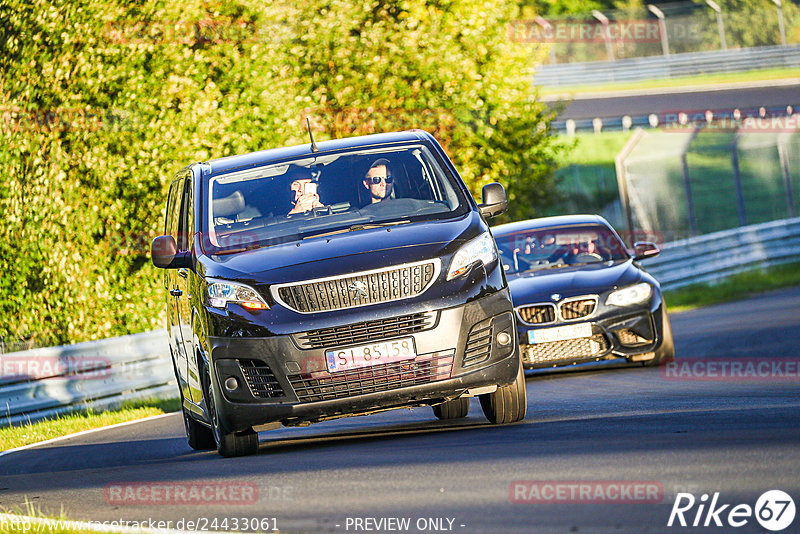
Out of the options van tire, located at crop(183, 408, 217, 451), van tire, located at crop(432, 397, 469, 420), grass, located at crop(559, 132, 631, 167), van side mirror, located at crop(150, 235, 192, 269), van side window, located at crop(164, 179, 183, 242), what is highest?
van side mirror, located at crop(150, 235, 192, 269)

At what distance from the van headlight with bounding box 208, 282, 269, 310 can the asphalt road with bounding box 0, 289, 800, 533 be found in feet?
3.18

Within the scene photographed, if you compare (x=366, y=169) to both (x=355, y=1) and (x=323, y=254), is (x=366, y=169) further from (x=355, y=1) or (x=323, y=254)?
(x=355, y=1)

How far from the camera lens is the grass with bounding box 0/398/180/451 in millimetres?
13701

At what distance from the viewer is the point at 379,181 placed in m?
9.37

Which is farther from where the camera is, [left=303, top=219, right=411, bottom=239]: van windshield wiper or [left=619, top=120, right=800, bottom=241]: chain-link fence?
[left=619, top=120, right=800, bottom=241]: chain-link fence

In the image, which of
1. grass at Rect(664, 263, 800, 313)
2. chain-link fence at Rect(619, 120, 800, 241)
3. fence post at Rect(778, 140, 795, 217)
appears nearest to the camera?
grass at Rect(664, 263, 800, 313)

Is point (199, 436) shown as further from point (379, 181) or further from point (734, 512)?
point (734, 512)

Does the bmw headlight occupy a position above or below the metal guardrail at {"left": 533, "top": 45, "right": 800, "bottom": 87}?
above

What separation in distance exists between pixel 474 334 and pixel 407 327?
1.48 feet

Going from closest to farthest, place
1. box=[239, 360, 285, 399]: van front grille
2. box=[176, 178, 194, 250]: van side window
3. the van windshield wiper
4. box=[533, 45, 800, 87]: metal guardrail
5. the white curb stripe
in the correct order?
the white curb stripe < box=[239, 360, 285, 399]: van front grille < the van windshield wiper < box=[176, 178, 194, 250]: van side window < box=[533, 45, 800, 87]: metal guardrail

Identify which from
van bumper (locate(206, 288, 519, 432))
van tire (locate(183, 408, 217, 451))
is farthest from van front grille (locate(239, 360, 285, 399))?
van tire (locate(183, 408, 217, 451))

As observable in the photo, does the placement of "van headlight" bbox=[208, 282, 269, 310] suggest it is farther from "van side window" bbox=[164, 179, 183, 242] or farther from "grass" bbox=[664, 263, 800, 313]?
"grass" bbox=[664, 263, 800, 313]

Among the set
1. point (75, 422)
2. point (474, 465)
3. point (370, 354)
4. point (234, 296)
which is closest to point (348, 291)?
point (370, 354)

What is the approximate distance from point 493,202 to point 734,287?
1629cm
